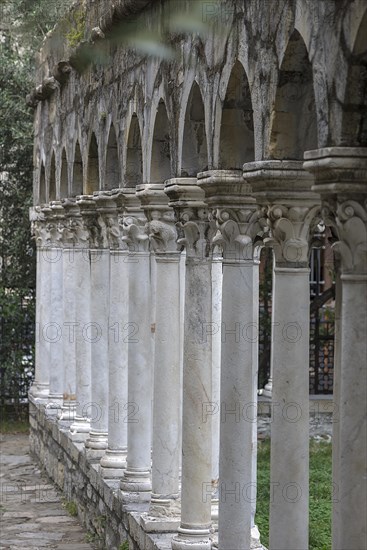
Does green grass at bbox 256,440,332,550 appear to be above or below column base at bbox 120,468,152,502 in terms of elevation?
below

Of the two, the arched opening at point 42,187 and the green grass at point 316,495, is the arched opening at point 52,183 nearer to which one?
the arched opening at point 42,187

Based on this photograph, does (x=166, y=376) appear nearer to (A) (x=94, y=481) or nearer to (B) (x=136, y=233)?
(B) (x=136, y=233)

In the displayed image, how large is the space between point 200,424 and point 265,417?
7.98 m

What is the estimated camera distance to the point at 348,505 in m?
5.73

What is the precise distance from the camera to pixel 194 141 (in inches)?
363

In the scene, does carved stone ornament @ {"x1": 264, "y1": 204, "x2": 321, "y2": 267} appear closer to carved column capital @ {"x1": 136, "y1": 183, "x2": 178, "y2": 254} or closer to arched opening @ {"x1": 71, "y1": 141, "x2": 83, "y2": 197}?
carved column capital @ {"x1": 136, "y1": 183, "x2": 178, "y2": 254}

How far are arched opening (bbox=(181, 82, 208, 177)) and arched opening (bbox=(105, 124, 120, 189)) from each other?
3.44 m

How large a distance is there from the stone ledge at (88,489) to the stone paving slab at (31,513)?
143 millimetres

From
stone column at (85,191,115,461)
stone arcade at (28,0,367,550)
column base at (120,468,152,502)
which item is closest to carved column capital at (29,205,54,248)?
stone arcade at (28,0,367,550)

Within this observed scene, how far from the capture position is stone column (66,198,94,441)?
46.0 feet

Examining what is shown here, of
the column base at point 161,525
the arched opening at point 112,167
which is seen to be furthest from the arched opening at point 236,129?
the arched opening at point 112,167

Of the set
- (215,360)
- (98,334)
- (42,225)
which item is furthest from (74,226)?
(215,360)

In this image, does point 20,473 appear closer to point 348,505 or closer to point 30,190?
point 30,190

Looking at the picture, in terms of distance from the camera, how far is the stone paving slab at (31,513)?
12391mm
